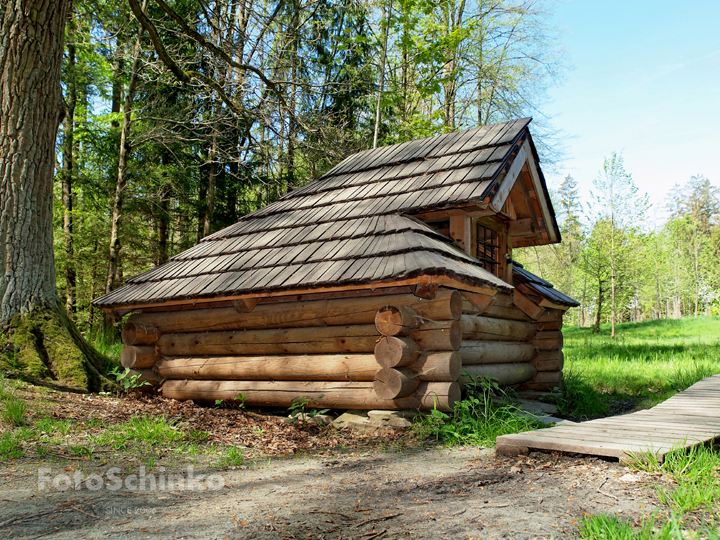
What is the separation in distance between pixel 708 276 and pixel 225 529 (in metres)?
49.3

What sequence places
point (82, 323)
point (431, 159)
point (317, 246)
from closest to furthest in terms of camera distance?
point (317, 246)
point (431, 159)
point (82, 323)

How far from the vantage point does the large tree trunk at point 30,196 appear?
22.7ft

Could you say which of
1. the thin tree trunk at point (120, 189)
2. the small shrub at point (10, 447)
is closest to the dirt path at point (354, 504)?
the small shrub at point (10, 447)

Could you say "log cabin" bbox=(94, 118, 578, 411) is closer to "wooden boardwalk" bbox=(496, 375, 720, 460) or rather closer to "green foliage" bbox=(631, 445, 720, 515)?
"wooden boardwalk" bbox=(496, 375, 720, 460)

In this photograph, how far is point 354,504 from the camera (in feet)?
11.0

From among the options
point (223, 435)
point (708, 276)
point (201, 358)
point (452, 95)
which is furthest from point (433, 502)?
point (708, 276)

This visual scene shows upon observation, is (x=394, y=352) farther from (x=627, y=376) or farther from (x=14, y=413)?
(x=627, y=376)

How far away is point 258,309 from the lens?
7.32 meters

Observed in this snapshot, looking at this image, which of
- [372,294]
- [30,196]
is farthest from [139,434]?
[30,196]

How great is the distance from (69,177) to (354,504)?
49.8 ft

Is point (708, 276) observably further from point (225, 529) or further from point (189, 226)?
point (225, 529)

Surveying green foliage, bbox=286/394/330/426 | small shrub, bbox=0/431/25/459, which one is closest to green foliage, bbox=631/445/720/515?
green foliage, bbox=286/394/330/426

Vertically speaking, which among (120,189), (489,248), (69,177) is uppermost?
(69,177)

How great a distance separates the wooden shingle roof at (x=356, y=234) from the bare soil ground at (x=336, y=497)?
206 centimetres
